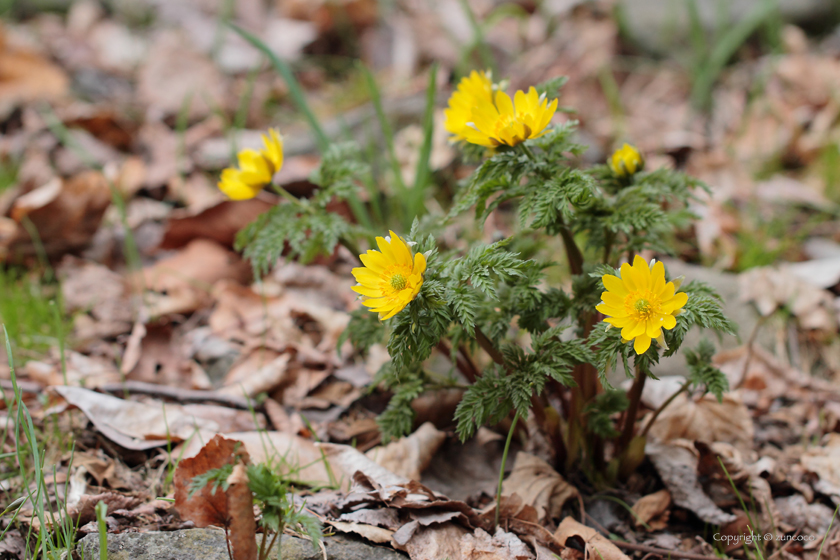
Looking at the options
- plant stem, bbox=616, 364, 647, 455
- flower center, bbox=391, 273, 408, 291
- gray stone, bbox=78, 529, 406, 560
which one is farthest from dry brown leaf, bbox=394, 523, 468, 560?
flower center, bbox=391, 273, 408, 291

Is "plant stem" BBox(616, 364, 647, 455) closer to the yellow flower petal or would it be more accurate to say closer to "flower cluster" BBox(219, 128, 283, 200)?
the yellow flower petal

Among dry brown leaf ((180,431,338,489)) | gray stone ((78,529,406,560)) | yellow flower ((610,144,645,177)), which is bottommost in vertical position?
dry brown leaf ((180,431,338,489))

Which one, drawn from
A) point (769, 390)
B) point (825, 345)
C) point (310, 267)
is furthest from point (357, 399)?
point (825, 345)

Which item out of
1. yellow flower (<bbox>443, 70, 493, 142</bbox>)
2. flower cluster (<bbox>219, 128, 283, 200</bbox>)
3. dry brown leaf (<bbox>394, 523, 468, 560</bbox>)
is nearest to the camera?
dry brown leaf (<bbox>394, 523, 468, 560</bbox>)

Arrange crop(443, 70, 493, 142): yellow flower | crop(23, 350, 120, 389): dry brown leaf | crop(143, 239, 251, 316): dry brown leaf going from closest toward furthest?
crop(443, 70, 493, 142): yellow flower → crop(23, 350, 120, 389): dry brown leaf → crop(143, 239, 251, 316): dry brown leaf

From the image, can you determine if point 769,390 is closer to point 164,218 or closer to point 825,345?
point 825,345

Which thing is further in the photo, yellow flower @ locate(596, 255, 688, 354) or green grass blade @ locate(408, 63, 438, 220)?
green grass blade @ locate(408, 63, 438, 220)

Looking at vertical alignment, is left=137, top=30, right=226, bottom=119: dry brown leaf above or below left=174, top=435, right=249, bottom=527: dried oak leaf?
above
